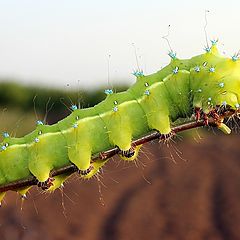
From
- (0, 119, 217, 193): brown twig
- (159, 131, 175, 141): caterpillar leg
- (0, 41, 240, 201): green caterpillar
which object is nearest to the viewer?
(0, 119, 217, 193): brown twig

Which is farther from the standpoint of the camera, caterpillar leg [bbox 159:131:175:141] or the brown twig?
caterpillar leg [bbox 159:131:175:141]

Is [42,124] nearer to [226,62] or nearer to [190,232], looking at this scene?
[226,62]

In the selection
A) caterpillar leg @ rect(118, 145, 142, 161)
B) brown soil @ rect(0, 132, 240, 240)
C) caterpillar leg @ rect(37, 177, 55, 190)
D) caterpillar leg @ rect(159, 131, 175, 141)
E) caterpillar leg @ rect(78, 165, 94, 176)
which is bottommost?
brown soil @ rect(0, 132, 240, 240)

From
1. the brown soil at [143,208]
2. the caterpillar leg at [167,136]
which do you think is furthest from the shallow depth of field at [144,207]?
the caterpillar leg at [167,136]

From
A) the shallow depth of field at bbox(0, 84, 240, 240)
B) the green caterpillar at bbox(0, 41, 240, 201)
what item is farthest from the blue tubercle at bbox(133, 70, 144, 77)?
the shallow depth of field at bbox(0, 84, 240, 240)

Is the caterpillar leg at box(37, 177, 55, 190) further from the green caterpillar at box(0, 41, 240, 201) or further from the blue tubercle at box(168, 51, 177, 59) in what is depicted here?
the blue tubercle at box(168, 51, 177, 59)

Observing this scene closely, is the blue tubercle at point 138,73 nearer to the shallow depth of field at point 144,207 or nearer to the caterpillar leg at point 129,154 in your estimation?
the caterpillar leg at point 129,154

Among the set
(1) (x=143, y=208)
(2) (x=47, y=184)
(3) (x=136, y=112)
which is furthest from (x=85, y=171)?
(1) (x=143, y=208)

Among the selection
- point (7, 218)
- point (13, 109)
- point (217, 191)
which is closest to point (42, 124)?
point (7, 218)
